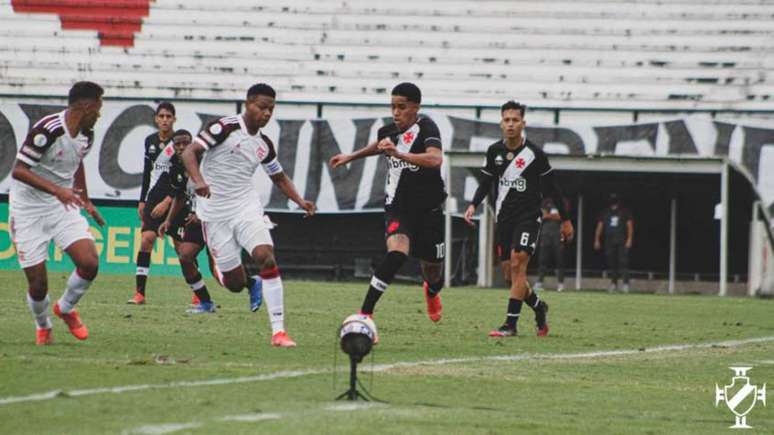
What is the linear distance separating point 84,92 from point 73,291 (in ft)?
5.26

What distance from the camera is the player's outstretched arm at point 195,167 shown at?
1161 cm

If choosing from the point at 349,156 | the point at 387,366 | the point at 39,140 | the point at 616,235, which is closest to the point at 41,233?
the point at 39,140

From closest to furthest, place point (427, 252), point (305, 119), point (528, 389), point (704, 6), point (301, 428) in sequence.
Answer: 1. point (301, 428)
2. point (528, 389)
3. point (427, 252)
4. point (305, 119)
5. point (704, 6)

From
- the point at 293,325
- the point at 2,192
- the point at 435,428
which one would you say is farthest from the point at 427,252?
the point at 2,192

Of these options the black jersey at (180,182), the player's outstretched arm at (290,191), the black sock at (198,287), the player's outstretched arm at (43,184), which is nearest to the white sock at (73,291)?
the player's outstretched arm at (43,184)

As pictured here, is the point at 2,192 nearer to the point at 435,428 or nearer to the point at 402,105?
the point at 402,105

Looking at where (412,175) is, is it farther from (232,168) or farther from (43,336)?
(43,336)

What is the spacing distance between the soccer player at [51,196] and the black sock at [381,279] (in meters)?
2.37

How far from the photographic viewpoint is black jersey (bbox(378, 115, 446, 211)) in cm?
1339

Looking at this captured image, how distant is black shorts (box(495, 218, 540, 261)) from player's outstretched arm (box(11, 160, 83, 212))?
15.9ft

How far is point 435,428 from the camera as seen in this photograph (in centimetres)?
732

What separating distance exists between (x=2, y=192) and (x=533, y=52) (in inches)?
441

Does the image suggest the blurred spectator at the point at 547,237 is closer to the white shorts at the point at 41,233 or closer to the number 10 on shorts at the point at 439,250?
the number 10 on shorts at the point at 439,250

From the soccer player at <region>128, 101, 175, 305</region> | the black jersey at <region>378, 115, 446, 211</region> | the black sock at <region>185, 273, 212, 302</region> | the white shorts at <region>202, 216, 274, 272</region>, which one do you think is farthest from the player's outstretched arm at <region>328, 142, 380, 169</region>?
the soccer player at <region>128, 101, 175, 305</region>
